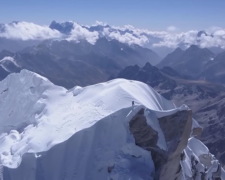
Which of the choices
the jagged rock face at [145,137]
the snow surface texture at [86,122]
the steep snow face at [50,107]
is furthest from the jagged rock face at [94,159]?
the steep snow face at [50,107]

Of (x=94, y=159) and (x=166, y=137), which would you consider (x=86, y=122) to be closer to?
(x=94, y=159)

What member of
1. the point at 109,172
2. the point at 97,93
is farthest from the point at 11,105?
the point at 109,172

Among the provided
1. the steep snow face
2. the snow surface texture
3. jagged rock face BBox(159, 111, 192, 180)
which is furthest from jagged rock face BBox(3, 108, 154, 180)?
jagged rock face BBox(159, 111, 192, 180)

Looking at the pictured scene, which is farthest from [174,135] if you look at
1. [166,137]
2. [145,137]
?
[145,137]

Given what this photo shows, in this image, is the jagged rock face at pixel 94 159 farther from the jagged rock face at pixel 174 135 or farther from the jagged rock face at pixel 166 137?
the jagged rock face at pixel 174 135

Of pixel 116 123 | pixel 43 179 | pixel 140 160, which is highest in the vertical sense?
pixel 116 123

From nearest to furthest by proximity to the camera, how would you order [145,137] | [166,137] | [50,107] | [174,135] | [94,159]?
[94,159] → [145,137] → [166,137] → [174,135] → [50,107]

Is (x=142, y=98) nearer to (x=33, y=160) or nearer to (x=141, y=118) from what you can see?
(x=141, y=118)

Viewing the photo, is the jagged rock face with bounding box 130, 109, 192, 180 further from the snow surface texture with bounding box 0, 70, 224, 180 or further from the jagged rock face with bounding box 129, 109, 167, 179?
the snow surface texture with bounding box 0, 70, 224, 180
